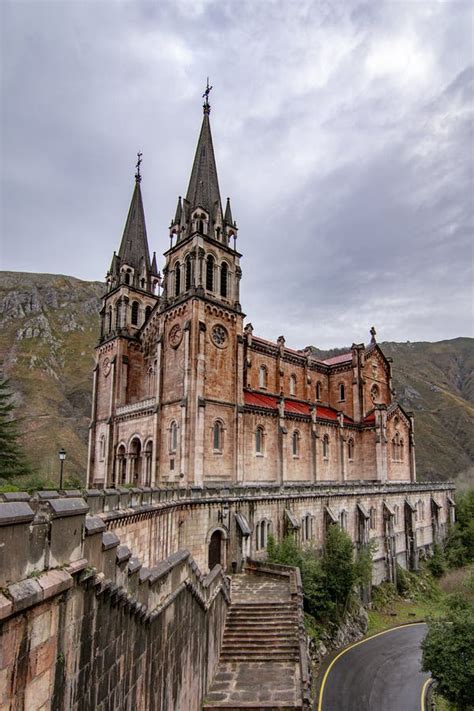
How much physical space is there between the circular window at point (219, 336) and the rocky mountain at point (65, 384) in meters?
36.6

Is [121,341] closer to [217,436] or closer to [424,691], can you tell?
[217,436]

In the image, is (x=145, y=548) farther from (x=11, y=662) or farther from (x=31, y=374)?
(x=31, y=374)

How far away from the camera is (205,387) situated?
32906 mm

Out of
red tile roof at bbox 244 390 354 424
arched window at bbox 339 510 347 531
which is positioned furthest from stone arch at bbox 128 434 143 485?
arched window at bbox 339 510 347 531

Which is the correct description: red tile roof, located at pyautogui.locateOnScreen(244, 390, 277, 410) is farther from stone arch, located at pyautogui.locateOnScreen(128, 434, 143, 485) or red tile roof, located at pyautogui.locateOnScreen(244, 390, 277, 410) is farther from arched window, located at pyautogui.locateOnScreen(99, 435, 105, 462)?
arched window, located at pyautogui.locateOnScreen(99, 435, 105, 462)

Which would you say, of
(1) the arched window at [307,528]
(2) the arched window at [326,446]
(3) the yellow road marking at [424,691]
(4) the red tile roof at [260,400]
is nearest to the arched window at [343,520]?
(1) the arched window at [307,528]

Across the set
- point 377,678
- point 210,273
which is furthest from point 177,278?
point 377,678

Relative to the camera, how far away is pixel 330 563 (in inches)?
1163

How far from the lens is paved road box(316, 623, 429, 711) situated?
21.8 m

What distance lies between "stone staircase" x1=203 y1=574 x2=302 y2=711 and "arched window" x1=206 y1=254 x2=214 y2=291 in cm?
2113

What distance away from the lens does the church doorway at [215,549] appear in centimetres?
2497

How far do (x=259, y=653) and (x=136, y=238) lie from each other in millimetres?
37110

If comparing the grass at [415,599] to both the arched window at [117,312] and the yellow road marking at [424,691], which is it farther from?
the arched window at [117,312]

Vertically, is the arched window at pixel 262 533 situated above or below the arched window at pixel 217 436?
below
